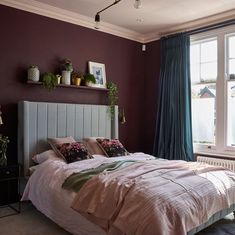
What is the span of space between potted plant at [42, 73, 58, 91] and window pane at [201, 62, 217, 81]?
100 inches

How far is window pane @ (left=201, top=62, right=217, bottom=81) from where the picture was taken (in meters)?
4.65

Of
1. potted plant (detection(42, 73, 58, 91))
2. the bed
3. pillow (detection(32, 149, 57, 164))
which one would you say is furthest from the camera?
potted plant (detection(42, 73, 58, 91))

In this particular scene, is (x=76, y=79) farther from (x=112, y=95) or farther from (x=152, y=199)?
(x=152, y=199)

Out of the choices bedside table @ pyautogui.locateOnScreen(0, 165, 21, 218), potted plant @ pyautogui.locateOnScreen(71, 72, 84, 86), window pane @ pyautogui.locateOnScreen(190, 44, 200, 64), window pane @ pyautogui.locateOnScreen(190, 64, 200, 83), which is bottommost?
bedside table @ pyautogui.locateOnScreen(0, 165, 21, 218)

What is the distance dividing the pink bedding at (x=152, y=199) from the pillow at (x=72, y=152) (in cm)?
83

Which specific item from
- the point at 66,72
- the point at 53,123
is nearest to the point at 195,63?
the point at 66,72

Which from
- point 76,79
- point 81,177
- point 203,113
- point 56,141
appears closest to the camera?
point 81,177

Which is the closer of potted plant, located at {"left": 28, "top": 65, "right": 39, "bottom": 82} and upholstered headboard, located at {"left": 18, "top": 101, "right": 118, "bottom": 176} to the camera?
upholstered headboard, located at {"left": 18, "top": 101, "right": 118, "bottom": 176}

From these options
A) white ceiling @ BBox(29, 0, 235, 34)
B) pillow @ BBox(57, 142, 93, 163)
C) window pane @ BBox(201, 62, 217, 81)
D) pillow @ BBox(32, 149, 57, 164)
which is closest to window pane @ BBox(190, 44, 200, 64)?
window pane @ BBox(201, 62, 217, 81)

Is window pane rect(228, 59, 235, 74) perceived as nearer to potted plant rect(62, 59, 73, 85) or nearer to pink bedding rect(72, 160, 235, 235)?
pink bedding rect(72, 160, 235, 235)

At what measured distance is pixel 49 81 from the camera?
4.04m

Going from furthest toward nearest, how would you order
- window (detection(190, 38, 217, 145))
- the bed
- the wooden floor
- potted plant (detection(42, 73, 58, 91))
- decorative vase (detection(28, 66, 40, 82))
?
window (detection(190, 38, 217, 145)) < potted plant (detection(42, 73, 58, 91)) < decorative vase (detection(28, 66, 40, 82)) < the wooden floor < the bed

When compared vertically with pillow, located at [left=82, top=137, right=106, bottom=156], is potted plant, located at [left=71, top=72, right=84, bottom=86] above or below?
above

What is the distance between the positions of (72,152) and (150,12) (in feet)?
8.34
